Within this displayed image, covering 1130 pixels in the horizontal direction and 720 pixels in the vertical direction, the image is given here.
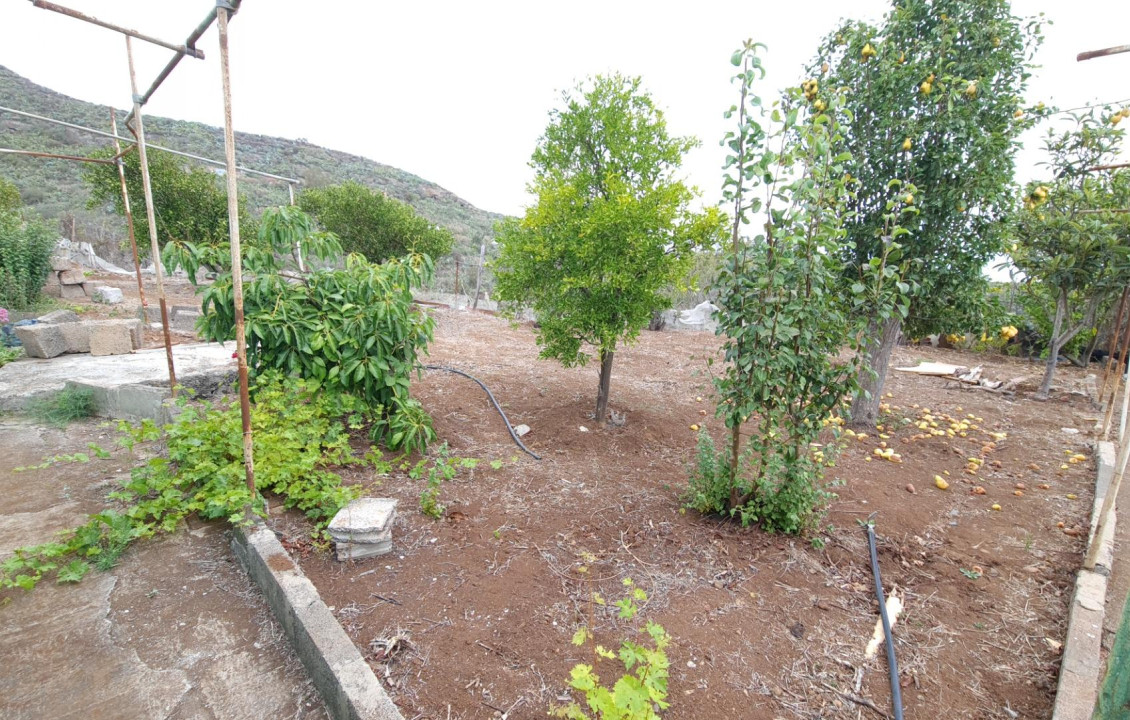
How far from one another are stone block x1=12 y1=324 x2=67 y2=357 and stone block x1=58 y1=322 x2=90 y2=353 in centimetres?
4

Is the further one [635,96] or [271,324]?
[635,96]

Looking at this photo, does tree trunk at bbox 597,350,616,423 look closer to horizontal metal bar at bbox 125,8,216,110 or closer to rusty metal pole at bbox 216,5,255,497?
rusty metal pole at bbox 216,5,255,497

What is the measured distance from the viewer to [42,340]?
545 centimetres

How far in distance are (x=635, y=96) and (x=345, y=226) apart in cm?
948

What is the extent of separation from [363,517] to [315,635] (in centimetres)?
70

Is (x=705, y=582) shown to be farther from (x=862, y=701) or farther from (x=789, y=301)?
(x=789, y=301)

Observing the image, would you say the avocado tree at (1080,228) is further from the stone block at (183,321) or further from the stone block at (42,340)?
the stone block at (183,321)

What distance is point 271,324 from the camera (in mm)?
3379

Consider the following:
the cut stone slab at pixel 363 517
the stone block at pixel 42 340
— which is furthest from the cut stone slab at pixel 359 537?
the stone block at pixel 42 340

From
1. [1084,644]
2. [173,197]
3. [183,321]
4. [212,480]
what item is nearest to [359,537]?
[212,480]

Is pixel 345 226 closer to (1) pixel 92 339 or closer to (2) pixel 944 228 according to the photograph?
(1) pixel 92 339

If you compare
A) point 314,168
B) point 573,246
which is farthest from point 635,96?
point 314,168

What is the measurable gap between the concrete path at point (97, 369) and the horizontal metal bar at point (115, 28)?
2.36 metres

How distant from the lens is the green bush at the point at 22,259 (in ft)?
26.5
